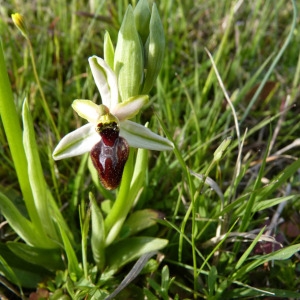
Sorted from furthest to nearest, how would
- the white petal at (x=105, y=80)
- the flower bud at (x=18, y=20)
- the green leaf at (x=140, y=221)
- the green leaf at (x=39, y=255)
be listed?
the green leaf at (x=140, y=221), the green leaf at (x=39, y=255), the flower bud at (x=18, y=20), the white petal at (x=105, y=80)

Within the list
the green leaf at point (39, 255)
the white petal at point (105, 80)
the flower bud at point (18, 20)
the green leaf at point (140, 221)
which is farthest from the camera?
the green leaf at point (140, 221)

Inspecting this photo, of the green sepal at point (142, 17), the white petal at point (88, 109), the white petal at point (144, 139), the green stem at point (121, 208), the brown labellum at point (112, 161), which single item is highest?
the green sepal at point (142, 17)

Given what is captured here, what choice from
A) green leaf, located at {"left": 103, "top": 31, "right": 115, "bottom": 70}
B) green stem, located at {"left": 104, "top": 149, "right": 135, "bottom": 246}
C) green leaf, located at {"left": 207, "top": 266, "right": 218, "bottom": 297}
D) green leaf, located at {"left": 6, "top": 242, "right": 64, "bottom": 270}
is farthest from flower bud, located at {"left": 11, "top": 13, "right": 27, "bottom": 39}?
green leaf, located at {"left": 207, "top": 266, "right": 218, "bottom": 297}

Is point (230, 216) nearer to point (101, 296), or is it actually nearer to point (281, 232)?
point (281, 232)

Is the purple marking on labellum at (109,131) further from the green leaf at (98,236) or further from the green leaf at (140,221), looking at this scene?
the green leaf at (140,221)

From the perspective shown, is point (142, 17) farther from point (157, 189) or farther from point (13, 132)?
point (157, 189)

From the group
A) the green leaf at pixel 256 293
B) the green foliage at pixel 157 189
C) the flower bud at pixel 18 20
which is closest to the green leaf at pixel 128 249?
the green foliage at pixel 157 189

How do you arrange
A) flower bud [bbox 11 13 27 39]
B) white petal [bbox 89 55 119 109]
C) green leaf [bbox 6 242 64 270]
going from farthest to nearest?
green leaf [bbox 6 242 64 270]
flower bud [bbox 11 13 27 39]
white petal [bbox 89 55 119 109]

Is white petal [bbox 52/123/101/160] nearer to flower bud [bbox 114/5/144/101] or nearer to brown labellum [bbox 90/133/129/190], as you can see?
brown labellum [bbox 90/133/129/190]
